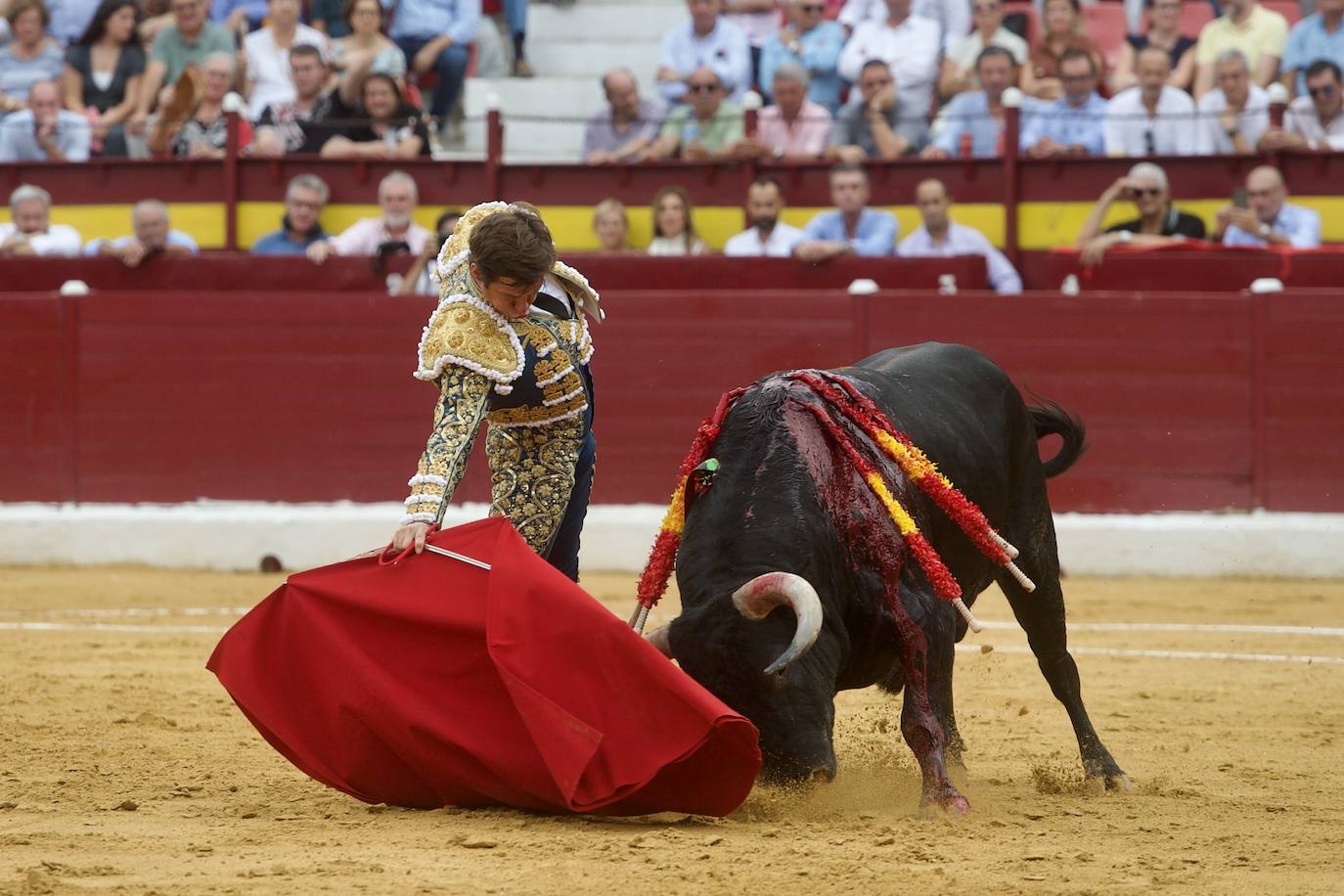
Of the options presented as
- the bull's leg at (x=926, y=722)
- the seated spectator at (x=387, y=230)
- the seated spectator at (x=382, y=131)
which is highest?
the seated spectator at (x=382, y=131)

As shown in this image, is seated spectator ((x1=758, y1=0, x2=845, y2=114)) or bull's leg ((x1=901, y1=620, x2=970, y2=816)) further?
seated spectator ((x1=758, y1=0, x2=845, y2=114))

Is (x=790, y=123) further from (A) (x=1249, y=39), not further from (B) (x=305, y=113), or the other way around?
(B) (x=305, y=113)

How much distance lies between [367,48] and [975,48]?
9.91 ft

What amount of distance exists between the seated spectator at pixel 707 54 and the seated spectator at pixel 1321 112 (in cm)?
266

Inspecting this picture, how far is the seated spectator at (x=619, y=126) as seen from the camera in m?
8.74

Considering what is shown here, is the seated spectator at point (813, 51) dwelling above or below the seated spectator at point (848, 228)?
above

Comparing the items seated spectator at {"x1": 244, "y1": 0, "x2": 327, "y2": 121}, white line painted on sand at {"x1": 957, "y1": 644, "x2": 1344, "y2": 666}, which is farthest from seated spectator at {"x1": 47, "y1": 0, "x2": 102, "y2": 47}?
white line painted on sand at {"x1": 957, "y1": 644, "x2": 1344, "y2": 666}

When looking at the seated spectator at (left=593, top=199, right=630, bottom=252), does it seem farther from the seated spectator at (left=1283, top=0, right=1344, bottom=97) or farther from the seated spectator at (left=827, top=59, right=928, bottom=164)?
the seated spectator at (left=1283, top=0, right=1344, bottom=97)

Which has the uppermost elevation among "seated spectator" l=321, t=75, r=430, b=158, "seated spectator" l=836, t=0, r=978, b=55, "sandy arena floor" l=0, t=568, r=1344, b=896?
"seated spectator" l=836, t=0, r=978, b=55

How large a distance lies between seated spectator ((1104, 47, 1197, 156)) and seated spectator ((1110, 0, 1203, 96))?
400 mm

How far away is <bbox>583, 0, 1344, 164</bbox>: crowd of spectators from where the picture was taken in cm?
810

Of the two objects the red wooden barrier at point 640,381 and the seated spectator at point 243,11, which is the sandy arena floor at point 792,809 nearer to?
the red wooden barrier at point 640,381

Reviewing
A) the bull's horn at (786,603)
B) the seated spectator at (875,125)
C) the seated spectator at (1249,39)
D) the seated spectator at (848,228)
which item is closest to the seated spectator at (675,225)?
the seated spectator at (848,228)

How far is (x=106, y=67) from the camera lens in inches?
385
